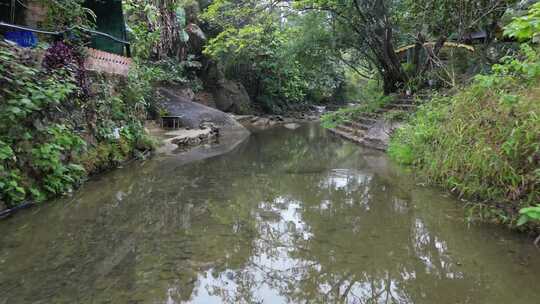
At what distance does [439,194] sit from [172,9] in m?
9.13

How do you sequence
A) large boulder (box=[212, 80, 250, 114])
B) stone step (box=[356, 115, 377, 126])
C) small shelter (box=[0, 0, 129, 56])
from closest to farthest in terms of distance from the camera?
small shelter (box=[0, 0, 129, 56])
stone step (box=[356, 115, 377, 126])
large boulder (box=[212, 80, 250, 114])

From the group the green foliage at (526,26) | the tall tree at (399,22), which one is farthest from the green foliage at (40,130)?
the tall tree at (399,22)

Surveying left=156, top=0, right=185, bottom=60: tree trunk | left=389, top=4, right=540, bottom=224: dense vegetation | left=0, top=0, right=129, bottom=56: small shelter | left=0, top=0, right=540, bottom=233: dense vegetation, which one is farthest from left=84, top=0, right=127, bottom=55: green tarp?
left=389, top=4, right=540, bottom=224: dense vegetation

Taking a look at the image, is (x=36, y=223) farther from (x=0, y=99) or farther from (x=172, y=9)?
(x=172, y=9)

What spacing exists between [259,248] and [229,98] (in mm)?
18142

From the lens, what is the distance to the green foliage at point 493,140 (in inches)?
162

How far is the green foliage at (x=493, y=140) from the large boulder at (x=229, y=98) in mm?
15547

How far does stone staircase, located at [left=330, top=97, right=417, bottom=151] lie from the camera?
34.6ft

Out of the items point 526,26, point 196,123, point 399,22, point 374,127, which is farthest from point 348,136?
point 526,26

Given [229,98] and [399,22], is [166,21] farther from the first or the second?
[229,98]

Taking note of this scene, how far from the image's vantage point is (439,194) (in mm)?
5453

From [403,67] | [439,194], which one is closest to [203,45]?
[403,67]

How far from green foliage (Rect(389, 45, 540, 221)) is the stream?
1.30ft

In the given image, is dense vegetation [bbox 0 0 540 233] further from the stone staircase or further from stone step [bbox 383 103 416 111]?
stone step [bbox 383 103 416 111]
